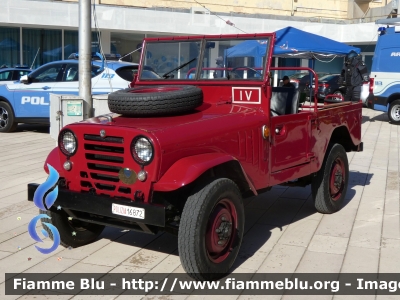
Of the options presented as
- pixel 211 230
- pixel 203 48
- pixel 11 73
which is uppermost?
pixel 203 48

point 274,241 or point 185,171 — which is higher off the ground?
point 185,171

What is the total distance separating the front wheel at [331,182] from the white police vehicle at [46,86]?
242 inches

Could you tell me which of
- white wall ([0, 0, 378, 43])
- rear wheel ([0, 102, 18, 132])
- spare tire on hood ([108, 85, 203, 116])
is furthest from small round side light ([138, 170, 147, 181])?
white wall ([0, 0, 378, 43])

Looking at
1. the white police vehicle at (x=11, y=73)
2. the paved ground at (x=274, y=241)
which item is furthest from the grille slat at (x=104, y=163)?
the white police vehicle at (x=11, y=73)

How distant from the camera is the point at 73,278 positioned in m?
4.79

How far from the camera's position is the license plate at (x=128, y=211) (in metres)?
4.38

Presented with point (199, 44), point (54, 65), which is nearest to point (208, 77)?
point (199, 44)

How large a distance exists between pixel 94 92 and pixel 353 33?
16645 mm

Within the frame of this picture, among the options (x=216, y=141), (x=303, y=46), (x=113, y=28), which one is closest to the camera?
(x=216, y=141)

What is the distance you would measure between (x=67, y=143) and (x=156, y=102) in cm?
85

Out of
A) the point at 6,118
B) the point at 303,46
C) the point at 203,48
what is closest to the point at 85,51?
the point at 203,48

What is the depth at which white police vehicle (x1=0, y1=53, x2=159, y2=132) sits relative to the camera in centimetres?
1210

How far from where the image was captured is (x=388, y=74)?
55.2 ft

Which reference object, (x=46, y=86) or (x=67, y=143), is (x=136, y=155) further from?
(x=46, y=86)
